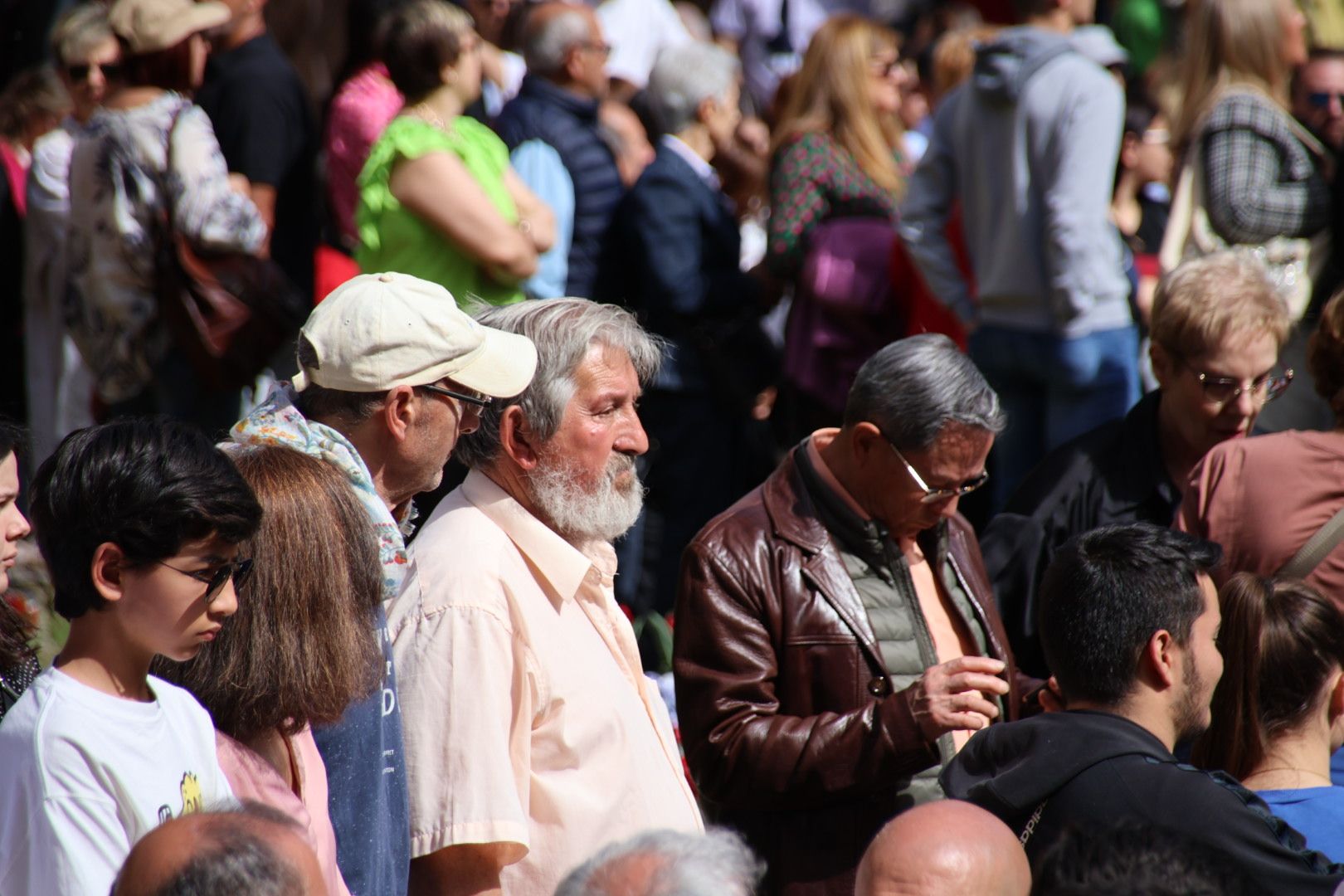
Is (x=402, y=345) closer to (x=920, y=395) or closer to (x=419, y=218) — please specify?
(x=920, y=395)

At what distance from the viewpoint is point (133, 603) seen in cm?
250

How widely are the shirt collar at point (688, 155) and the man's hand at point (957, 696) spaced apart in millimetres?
3673

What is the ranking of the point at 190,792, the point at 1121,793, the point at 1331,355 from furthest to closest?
the point at 1331,355 → the point at 1121,793 → the point at 190,792

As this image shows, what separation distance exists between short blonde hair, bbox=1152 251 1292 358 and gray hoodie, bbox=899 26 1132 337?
3.89ft

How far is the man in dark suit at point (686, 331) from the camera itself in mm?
6508

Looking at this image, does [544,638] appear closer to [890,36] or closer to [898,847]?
[898,847]

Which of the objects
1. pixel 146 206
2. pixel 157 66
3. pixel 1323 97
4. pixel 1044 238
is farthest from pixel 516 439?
pixel 1323 97

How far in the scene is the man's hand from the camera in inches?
133

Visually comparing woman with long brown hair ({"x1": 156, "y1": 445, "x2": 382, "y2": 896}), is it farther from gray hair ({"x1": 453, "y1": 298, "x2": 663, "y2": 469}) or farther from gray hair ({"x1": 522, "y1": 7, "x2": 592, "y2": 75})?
gray hair ({"x1": 522, "y1": 7, "x2": 592, "y2": 75})

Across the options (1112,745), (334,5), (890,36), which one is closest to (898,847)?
(1112,745)

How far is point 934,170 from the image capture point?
6.20 m

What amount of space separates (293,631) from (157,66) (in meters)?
3.43

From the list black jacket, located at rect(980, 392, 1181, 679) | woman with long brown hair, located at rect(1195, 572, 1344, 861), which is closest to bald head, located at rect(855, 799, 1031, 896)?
woman with long brown hair, located at rect(1195, 572, 1344, 861)

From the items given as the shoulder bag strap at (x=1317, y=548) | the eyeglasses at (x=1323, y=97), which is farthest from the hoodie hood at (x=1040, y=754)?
the eyeglasses at (x=1323, y=97)
